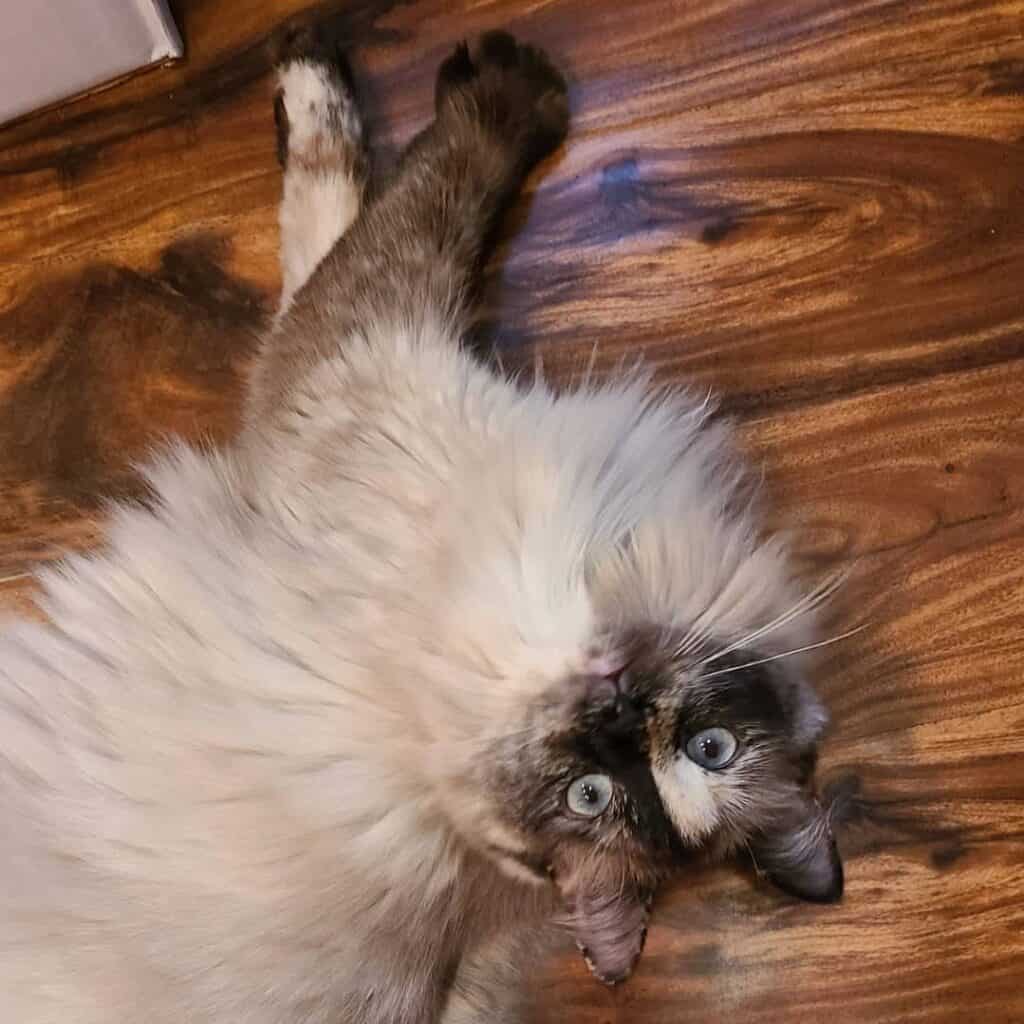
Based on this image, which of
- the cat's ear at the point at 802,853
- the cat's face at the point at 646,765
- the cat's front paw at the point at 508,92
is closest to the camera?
the cat's face at the point at 646,765

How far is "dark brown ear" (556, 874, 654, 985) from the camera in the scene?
1.01m

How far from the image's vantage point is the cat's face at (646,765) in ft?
3.04

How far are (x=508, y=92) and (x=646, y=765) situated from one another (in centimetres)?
76

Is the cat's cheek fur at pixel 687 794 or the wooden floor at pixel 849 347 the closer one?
the cat's cheek fur at pixel 687 794

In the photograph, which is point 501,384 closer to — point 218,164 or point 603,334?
point 603,334

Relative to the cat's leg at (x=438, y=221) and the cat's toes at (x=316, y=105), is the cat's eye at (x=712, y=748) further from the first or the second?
the cat's toes at (x=316, y=105)

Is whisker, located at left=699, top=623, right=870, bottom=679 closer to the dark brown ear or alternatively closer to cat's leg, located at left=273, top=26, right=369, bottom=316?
the dark brown ear

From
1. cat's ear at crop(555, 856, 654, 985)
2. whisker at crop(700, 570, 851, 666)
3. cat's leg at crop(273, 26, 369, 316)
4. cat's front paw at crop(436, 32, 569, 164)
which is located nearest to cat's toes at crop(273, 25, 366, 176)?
cat's leg at crop(273, 26, 369, 316)

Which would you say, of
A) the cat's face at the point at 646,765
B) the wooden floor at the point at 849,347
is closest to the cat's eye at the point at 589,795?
the cat's face at the point at 646,765

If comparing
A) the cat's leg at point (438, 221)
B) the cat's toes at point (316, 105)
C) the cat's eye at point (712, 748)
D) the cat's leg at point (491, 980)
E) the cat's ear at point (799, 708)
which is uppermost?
the cat's toes at point (316, 105)

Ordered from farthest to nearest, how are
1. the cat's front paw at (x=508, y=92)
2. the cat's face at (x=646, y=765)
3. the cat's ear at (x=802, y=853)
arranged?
the cat's front paw at (x=508, y=92) < the cat's ear at (x=802, y=853) < the cat's face at (x=646, y=765)

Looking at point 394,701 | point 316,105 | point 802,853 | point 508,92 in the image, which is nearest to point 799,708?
point 802,853

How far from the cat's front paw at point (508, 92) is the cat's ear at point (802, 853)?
77 cm

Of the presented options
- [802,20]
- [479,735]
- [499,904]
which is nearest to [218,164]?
[802,20]
